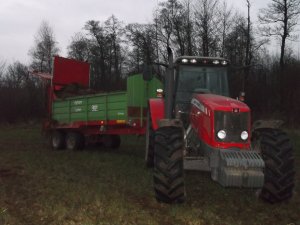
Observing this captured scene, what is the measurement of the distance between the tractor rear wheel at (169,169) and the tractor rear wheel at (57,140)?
1038 centimetres

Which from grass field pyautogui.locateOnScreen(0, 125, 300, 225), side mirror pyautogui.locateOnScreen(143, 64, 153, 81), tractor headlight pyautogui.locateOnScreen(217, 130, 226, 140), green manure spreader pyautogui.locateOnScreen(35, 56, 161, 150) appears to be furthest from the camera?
green manure spreader pyautogui.locateOnScreen(35, 56, 161, 150)

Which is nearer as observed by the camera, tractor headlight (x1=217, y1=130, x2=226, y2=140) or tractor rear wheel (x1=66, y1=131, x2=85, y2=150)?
tractor headlight (x1=217, y1=130, x2=226, y2=140)

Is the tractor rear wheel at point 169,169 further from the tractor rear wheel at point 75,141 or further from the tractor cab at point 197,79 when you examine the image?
the tractor rear wheel at point 75,141

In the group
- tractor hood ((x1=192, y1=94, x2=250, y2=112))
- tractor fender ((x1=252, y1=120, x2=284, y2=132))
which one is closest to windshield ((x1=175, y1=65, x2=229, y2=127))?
tractor hood ((x1=192, y1=94, x2=250, y2=112))

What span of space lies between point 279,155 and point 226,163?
879 millimetres

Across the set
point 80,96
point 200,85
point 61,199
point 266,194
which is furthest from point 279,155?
point 80,96

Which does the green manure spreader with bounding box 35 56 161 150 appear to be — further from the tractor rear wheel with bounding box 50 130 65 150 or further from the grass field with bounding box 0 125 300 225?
the grass field with bounding box 0 125 300 225

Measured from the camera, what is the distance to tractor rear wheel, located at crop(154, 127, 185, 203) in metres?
6.86

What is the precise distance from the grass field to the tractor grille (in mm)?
1105

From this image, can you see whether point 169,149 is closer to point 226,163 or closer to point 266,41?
point 226,163

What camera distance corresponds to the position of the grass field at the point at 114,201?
6.35 meters

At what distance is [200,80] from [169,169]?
99.0 inches

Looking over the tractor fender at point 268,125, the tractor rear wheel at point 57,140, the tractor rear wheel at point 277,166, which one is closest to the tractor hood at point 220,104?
the tractor fender at point 268,125

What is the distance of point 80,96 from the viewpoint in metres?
16.2
